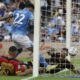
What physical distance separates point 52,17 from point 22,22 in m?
0.68

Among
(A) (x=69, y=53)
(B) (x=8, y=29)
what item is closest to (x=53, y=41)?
(A) (x=69, y=53)

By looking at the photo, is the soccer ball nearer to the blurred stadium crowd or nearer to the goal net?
the goal net

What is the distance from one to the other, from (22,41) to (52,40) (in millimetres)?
665

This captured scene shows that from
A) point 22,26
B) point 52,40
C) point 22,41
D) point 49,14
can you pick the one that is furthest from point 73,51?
point 22,26

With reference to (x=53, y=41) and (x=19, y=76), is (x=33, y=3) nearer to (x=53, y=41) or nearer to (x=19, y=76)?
(x=53, y=41)

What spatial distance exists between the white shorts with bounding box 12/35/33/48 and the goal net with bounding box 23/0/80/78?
28 cm

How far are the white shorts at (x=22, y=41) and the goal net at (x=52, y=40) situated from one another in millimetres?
276

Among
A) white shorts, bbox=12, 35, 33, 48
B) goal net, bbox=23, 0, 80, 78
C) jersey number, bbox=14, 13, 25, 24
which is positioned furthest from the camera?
white shorts, bbox=12, 35, 33, 48

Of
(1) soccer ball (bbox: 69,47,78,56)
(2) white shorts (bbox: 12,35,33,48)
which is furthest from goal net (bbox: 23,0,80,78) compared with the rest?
(2) white shorts (bbox: 12,35,33,48)

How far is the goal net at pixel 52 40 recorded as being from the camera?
8086mm

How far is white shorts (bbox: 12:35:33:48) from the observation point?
844 centimetres

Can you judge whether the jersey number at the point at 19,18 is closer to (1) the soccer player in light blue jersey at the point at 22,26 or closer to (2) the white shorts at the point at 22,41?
(1) the soccer player in light blue jersey at the point at 22,26

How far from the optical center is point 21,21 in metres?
8.33

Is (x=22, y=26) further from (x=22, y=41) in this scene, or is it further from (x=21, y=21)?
(x=22, y=41)
